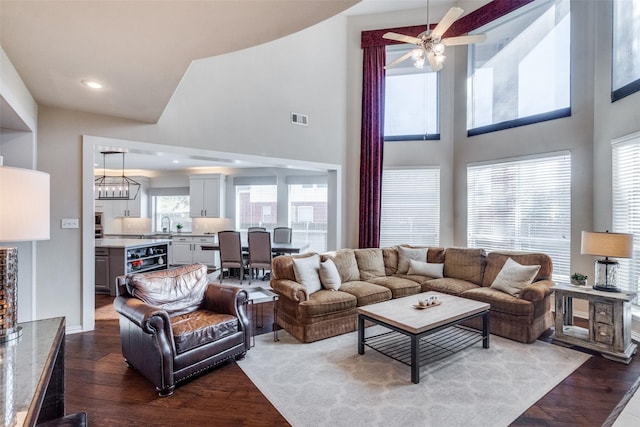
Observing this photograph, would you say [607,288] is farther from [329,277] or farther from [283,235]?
[283,235]

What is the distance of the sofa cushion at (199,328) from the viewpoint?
8.17 feet

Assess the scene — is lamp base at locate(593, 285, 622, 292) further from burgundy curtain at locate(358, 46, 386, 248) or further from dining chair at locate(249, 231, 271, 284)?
dining chair at locate(249, 231, 271, 284)

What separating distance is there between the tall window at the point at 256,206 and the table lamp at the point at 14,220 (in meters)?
6.30

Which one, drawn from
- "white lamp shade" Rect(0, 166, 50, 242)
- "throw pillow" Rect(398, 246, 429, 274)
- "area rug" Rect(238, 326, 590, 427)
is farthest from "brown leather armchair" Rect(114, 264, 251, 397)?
"throw pillow" Rect(398, 246, 429, 274)

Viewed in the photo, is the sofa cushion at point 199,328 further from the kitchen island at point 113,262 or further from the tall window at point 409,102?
the tall window at point 409,102

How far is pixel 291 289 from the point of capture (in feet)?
11.4

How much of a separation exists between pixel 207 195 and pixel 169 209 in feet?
5.08

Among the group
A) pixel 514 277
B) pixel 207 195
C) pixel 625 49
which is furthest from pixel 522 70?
pixel 207 195

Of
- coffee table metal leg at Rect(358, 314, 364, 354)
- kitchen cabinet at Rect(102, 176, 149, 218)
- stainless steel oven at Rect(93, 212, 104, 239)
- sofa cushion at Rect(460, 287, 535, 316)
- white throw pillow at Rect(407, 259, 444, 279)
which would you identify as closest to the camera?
coffee table metal leg at Rect(358, 314, 364, 354)

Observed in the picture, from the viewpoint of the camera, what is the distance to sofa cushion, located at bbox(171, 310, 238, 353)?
2.49m

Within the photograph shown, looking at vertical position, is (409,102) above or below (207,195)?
above

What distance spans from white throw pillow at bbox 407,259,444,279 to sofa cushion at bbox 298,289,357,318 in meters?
1.46

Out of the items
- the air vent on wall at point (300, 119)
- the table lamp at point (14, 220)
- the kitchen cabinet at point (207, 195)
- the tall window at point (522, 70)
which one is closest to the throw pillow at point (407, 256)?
the tall window at point (522, 70)

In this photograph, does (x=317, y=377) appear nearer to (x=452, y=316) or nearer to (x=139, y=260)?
(x=452, y=316)
